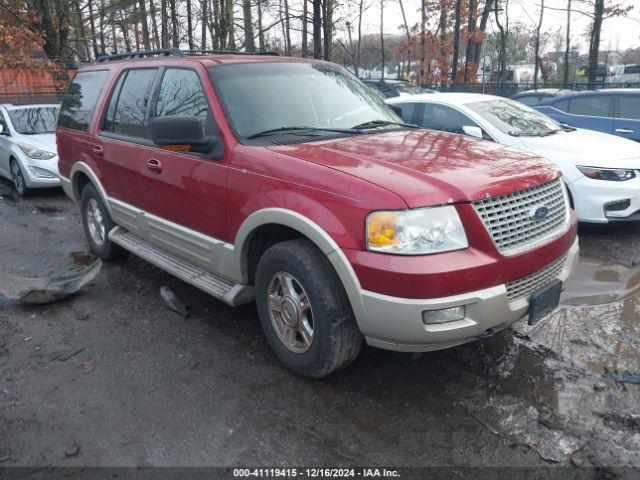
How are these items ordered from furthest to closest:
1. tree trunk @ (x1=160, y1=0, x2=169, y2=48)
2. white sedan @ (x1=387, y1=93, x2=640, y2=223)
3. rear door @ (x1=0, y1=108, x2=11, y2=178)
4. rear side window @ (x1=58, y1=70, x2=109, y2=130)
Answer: tree trunk @ (x1=160, y1=0, x2=169, y2=48) → rear door @ (x1=0, y1=108, x2=11, y2=178) → white sedan @ (x1=387, y1=93, x2=640, y2=223) → rear side window @ (x1=58, y1=70, x2=109, y2=130)

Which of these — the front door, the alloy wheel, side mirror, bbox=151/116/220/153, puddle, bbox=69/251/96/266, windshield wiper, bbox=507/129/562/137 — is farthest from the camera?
windshield wiper, bbox=507/129/562/137

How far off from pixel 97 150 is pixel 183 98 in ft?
4.80

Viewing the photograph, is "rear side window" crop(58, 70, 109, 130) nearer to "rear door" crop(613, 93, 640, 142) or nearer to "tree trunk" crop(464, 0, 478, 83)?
"rear door" crop(613, 93, 640, 142)

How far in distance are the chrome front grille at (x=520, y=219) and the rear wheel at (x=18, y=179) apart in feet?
27.2

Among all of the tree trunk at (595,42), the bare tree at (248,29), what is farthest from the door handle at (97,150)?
the tree trunk at (595,42)

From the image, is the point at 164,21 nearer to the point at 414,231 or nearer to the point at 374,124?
the point at 374,124

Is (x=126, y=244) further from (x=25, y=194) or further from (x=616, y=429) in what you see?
(x=25, y=194)

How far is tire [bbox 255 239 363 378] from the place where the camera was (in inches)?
118

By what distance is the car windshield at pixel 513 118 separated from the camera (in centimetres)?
670

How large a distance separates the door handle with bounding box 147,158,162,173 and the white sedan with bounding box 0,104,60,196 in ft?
17.3

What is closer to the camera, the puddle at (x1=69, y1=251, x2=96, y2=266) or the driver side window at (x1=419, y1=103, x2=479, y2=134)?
the puddle at (x1=69, y1=251, x2=96, y2=266)

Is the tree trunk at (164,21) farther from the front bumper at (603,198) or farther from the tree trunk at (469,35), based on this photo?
the front bumper at (603,198)

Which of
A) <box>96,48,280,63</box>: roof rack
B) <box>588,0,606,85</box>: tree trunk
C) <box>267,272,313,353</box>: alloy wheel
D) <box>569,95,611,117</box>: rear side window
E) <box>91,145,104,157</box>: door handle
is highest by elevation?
<box>588,0,606,85</box>: tree trunk

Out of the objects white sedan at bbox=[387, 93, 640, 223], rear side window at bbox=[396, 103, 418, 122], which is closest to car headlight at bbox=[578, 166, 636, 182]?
white sedan at bbox=[387, 93, 640, 223]
